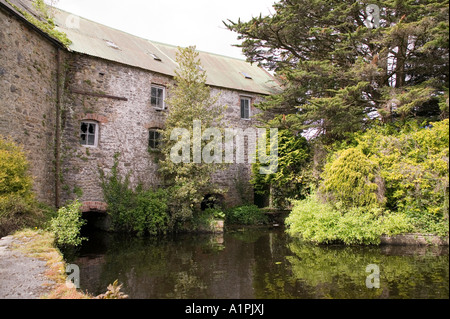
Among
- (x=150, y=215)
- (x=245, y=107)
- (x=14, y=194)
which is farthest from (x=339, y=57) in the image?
(x=14, y=194)

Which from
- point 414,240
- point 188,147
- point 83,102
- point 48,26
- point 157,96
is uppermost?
point 48,26

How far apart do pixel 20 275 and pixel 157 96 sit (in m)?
11.4

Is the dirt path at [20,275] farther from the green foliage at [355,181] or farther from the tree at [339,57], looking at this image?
the green foliage at [355,181]

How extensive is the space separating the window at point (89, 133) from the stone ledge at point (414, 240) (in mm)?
11153

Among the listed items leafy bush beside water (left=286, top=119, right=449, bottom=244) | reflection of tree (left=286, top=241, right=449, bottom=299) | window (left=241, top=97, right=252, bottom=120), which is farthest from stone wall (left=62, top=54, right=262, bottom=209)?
reflection of tree (left=286, top=241, right=449, bottom=299)

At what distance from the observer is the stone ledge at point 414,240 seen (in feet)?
11.2

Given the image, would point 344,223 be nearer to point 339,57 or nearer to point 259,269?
point 259,269

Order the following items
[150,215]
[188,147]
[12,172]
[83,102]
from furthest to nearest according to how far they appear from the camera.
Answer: [188,147], [83,102], [150,215], [12,172]

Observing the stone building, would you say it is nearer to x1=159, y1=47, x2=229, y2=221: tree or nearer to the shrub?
x1=159, y1=47, x2=229, y2=221: tree

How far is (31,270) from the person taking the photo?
5.52 meters

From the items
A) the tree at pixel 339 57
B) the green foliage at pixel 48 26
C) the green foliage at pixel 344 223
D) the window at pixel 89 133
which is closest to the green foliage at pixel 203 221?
the green foliage at pixel 344 223

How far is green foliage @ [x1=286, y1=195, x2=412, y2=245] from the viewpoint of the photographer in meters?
8.22

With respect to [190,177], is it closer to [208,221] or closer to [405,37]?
[208,221]

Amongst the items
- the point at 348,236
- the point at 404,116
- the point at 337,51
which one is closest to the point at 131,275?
the point at 348,236
